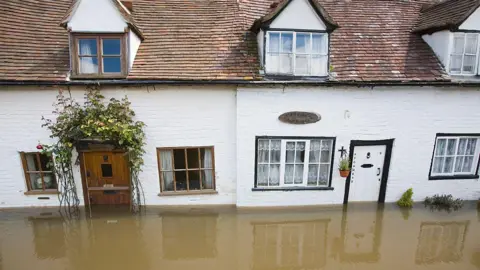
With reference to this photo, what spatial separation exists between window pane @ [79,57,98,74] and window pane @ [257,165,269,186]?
545 centimetres

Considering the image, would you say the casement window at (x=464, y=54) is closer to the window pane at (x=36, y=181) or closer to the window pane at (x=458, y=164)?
the window pane at (x=458, y=164)

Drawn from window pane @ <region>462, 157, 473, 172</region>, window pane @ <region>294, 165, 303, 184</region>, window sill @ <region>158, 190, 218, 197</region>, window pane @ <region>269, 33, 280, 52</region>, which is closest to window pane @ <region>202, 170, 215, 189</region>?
window sill @ <region>158, 190, 218, 197</region>

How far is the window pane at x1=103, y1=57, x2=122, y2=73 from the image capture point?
8.41m

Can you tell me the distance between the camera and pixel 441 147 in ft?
30.7

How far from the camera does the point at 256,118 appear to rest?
857 cm

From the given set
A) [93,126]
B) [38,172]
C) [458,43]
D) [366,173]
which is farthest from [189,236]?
[458,43]

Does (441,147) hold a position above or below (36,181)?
above

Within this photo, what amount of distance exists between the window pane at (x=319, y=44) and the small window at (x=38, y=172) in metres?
8.24

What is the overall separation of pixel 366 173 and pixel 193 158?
17.6ft

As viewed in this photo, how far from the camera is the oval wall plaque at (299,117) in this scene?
8562 mm

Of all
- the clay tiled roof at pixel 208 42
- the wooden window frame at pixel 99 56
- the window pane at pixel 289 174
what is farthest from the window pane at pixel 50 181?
the window pane at pixel 289 174

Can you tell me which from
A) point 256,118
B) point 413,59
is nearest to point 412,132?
point 413,59

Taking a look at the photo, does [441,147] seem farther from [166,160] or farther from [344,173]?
[166,160]

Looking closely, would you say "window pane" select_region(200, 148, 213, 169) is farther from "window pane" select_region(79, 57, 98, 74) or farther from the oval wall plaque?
"window pane" select_region(79, 57, 98, 74)
